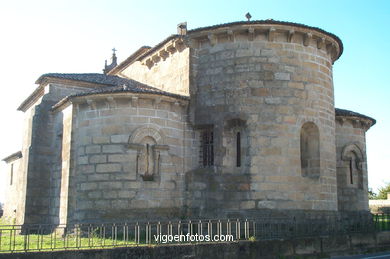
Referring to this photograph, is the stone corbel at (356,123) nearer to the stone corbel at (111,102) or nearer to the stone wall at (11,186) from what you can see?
the stone corbel at (111,102)

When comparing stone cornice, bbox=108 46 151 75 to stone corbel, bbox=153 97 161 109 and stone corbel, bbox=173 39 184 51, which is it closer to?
stone corbel, bbox=173 39 184 51

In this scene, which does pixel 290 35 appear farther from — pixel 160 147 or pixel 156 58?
pixel 160 147

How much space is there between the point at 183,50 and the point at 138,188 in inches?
211

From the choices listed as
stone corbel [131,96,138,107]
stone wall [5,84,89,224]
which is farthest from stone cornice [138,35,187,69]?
stone wall [5,84,89,224]

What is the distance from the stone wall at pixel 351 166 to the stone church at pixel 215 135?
2.77 m

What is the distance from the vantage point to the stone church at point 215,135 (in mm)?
14703

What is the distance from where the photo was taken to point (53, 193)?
1762cm

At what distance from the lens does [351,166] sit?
1919 centimetres

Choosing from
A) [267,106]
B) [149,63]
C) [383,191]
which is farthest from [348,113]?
[383,191]

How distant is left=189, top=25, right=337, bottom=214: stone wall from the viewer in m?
14.9

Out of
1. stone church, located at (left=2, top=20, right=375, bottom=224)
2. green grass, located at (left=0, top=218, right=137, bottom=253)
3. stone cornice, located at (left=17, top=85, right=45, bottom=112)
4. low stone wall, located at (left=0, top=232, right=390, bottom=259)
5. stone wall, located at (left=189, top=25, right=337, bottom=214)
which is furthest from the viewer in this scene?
stone cornice, located at (left=17, top=85, right=45, bottom=112)

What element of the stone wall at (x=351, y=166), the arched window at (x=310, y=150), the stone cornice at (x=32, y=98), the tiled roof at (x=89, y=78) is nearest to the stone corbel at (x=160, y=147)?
the arched window at (x=310, y=150)

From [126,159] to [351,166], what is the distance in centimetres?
980

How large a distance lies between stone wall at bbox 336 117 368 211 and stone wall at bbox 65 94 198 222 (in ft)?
22.8
